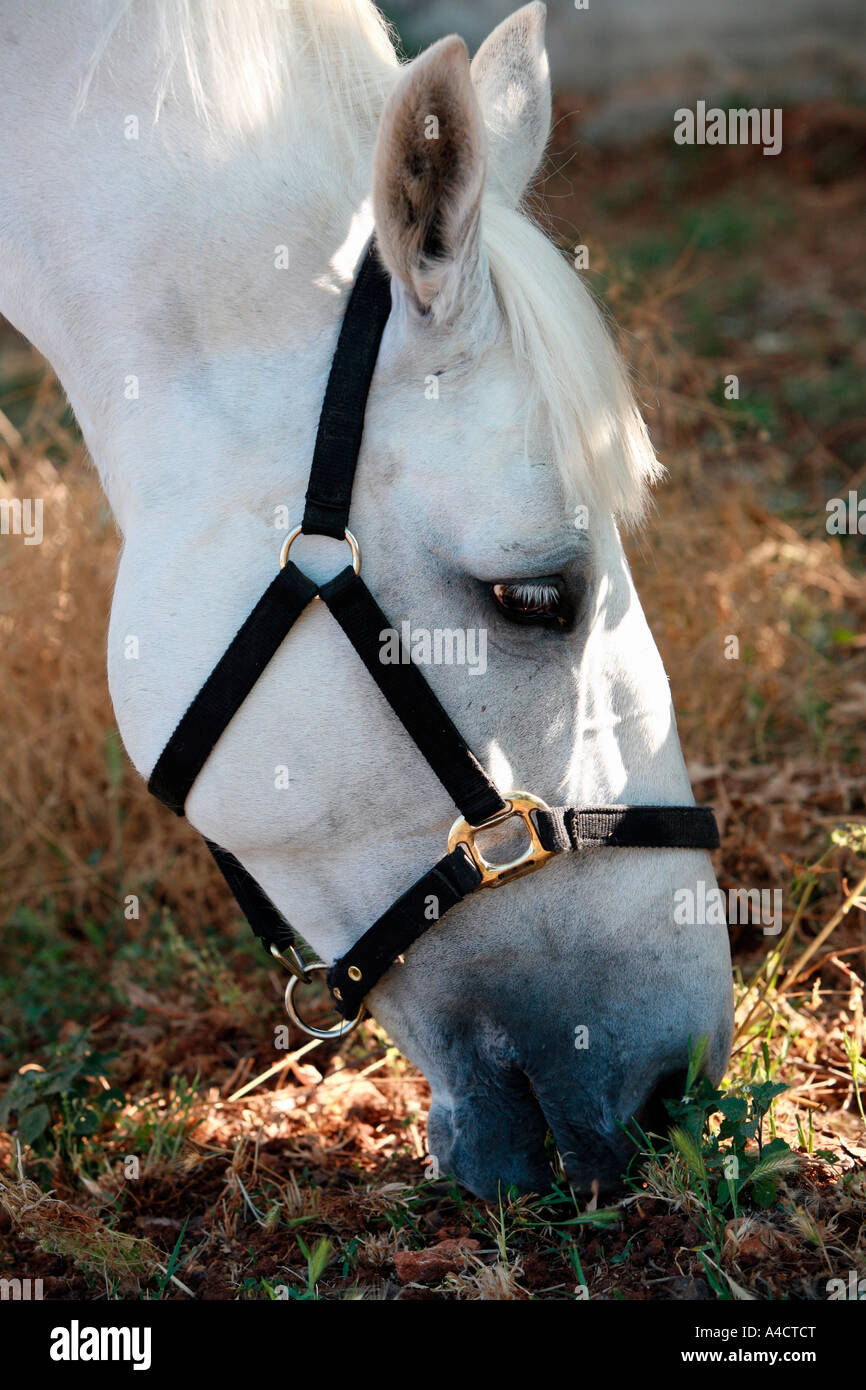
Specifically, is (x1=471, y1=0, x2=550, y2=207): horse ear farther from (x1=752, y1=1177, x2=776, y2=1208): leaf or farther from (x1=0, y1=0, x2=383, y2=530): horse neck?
(x1=752, y1=1177, x2=776, y2=1208): leaf

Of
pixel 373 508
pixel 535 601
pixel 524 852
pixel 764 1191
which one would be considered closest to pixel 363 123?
pixel 373 508

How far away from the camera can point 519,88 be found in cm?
220

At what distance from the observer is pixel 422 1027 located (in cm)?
197

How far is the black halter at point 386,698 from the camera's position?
5.82 feet

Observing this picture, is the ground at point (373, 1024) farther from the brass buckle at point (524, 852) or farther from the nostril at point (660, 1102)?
the brass buckle at point (524, 852)

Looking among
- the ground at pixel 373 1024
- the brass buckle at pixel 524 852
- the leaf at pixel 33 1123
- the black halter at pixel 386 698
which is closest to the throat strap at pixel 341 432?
the black halter at pixel 386 698

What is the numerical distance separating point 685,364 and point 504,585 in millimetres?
2578

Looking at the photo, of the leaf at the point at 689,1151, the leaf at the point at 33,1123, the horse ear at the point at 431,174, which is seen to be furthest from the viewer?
the leaf at the point at 33,1123

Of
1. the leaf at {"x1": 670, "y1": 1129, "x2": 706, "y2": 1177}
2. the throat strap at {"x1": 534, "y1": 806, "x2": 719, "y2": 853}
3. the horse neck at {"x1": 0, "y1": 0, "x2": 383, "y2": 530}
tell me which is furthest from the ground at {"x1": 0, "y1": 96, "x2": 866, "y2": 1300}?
the horse neck at {"x1": 0, "y1": 0, "x2": 383, "y2": 530}

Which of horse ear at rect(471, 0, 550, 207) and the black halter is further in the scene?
horse ear at rect(471, 0, 550, 207)

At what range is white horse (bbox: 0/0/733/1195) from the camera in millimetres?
1769

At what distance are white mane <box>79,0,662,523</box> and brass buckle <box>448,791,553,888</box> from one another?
19.6 inches

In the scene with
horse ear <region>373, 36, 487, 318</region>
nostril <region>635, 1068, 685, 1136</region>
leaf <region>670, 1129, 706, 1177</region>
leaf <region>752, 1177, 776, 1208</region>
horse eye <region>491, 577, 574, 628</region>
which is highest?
horse ear <region>373, 36, 487, 318</region>
